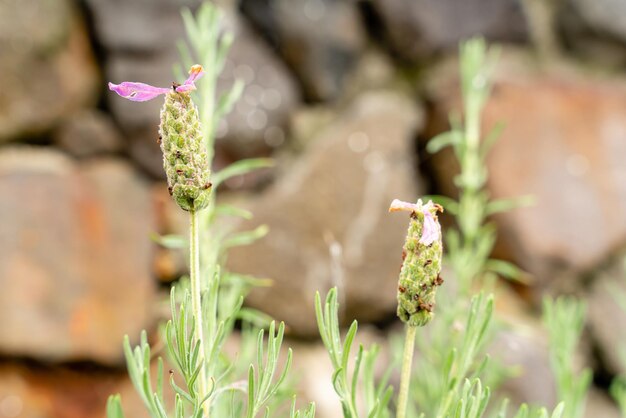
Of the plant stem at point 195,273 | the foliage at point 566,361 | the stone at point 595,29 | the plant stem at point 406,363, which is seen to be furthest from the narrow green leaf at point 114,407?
the stone at point 595,29

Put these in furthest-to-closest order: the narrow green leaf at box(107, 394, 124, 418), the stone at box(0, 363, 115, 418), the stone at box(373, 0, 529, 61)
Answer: the stone at box(373, 0, 529, 61) < the stone at box(0, 363, 115, 418) < the narrow green leaf at box(107, 394, 124, 418)

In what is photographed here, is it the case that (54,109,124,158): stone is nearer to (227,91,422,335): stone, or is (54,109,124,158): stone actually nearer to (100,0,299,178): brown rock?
(100,0,299,178): brown rock

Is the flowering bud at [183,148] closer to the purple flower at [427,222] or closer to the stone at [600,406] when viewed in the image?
the purple flower at [427,222]

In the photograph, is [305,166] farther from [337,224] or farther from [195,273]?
[195,273]

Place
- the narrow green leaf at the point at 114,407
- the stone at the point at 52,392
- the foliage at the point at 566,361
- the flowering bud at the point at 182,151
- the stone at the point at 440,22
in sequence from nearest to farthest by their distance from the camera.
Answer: the flowering bud at the point at 182,151 < the narrow green leaf at the point at 114,407 < the foliage at the point at 566,361 < the stone at the point at 52,392 < the stone at the point at 440,22

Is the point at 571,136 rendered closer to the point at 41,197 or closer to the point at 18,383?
the point at 41,197

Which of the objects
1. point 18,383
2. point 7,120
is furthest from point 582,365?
point 7,120

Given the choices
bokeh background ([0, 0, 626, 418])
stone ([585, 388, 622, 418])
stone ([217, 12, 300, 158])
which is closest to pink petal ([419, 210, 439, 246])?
bokeh background ([0, 0, 626, 418])

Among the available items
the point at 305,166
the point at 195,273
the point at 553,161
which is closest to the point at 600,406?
the point at 553,161
